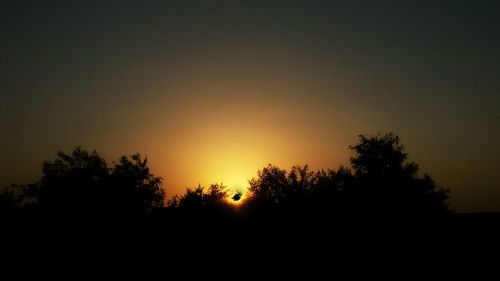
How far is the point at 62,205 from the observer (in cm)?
2166

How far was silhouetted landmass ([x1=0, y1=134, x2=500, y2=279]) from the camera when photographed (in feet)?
68.8

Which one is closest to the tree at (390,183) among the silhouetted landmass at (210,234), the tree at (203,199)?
the silhouetted landmass at (210,234)

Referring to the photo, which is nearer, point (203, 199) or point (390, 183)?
point (203, 199)

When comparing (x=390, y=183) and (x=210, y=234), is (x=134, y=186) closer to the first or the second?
(x=210, y=234)

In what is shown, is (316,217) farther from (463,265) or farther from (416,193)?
(416,193)

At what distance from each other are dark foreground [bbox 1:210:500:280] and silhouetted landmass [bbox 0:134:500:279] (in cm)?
5

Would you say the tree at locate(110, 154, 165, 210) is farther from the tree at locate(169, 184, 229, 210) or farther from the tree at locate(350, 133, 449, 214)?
the tree at locate(350, 133, 449, 214)

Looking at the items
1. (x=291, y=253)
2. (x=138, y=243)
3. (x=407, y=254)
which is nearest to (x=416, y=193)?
(x=407, y=254)

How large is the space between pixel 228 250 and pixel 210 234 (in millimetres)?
1944

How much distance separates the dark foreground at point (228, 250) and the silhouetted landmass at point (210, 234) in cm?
5

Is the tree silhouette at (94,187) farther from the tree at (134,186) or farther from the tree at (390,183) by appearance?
the tree at (390,183)

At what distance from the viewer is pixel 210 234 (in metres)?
22.0

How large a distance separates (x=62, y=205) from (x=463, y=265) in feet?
88.1

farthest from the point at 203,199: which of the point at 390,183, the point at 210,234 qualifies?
the point at 390,183
